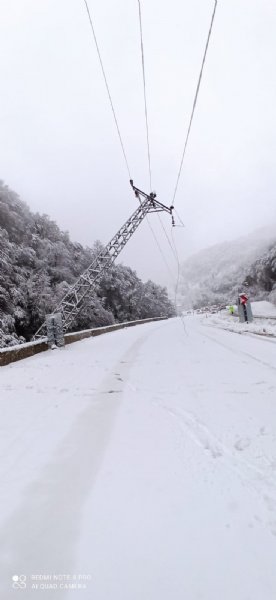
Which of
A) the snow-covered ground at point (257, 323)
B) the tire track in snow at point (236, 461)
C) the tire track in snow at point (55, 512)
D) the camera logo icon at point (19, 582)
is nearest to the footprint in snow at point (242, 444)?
the tire track in snow at point (236, 461)

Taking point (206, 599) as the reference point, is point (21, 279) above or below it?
above

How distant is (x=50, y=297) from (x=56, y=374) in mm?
16210

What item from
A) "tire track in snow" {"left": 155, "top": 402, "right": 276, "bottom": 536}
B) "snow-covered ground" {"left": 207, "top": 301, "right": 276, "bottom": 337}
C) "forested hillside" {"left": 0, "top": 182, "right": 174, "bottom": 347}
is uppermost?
"forested hillside" {"left": 0, "top": 182, "right": 174, "bottom": 347}

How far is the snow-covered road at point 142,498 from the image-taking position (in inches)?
56.9

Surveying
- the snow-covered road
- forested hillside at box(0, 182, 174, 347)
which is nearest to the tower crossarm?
forested hillside at box(0, 182, 174, 347)

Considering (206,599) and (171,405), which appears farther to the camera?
(171,405)

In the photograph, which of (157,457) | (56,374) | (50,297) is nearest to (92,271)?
(50,297)

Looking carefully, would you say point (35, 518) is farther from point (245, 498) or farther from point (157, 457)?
point (245, 498)

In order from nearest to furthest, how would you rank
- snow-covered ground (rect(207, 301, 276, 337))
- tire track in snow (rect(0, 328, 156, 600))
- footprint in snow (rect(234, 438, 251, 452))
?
1. tire track in snow (rect(0, 328, 156, 600))
2. footprint in snow (rect(234, 438, 251, 452))
3. snow-covered ground (rect(207, 301, 276, 337))

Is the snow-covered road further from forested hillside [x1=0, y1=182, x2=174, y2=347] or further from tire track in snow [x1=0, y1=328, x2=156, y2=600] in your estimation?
forested hillside [x1=0, y1=182, x2=174, y2=347]

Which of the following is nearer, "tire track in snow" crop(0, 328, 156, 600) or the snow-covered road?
the snow-covered road

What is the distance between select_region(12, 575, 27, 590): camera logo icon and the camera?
1433 millimetres

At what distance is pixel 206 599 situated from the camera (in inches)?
51.6

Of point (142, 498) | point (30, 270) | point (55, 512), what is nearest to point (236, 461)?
point (142, 498)
